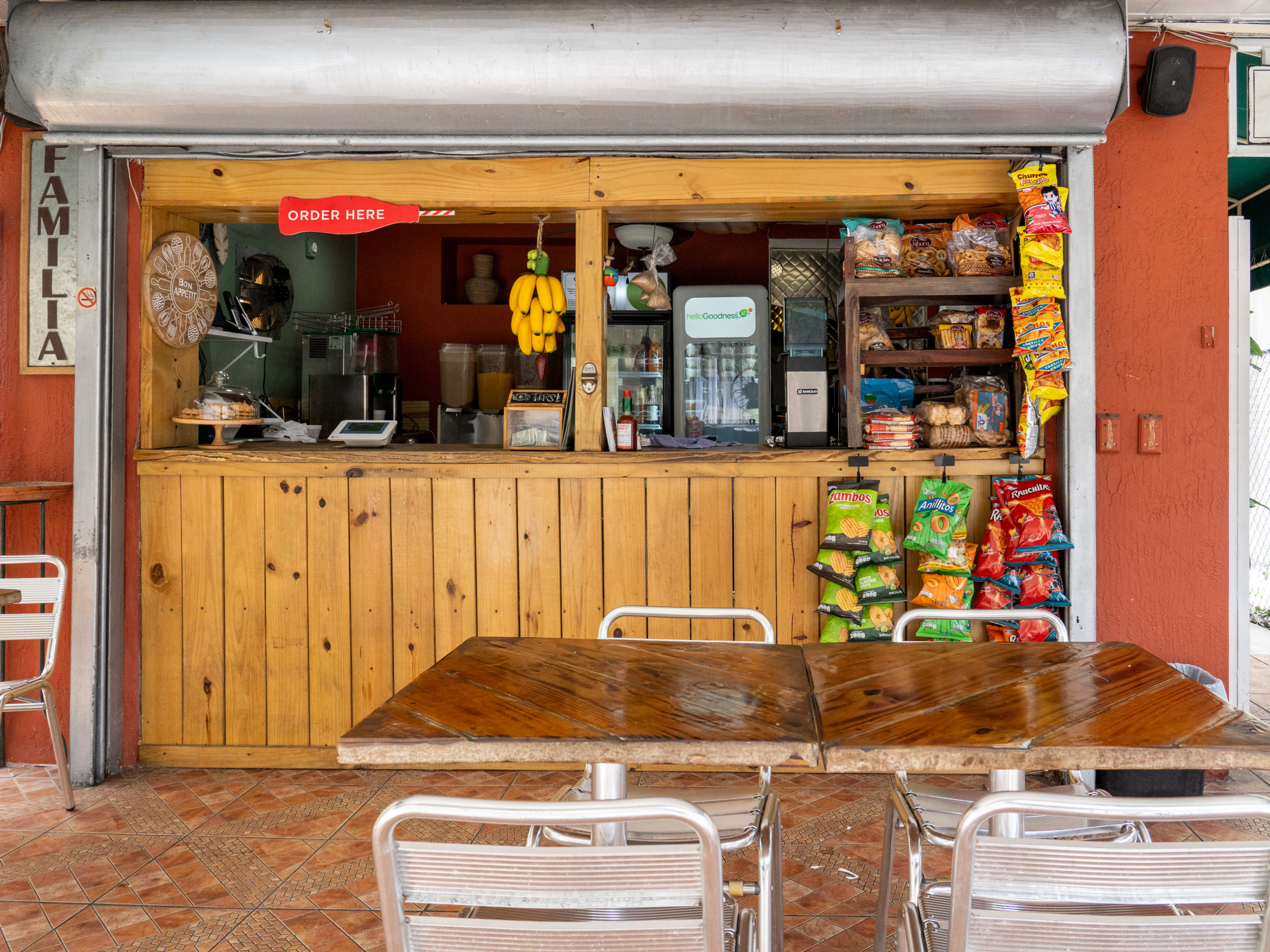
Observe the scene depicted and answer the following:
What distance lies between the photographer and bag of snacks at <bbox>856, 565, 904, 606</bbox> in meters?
3.37

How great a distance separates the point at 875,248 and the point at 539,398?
1.45 m

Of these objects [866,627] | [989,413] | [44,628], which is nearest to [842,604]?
[866,627]

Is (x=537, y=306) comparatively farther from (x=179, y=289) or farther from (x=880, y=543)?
(x=880, y=543)

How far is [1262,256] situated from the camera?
559cm

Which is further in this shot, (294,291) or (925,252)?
(294,291)

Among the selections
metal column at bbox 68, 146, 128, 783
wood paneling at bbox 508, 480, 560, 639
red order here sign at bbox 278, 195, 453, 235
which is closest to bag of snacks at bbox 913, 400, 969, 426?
wood paneling at bbox 508, 480, 560, 639

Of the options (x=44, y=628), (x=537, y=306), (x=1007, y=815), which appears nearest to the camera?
(x=1007, y=815)

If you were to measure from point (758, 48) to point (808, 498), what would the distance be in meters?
1.60

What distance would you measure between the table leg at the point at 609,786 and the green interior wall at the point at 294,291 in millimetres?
3539

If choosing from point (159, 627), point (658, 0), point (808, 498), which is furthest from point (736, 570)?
point (159, 627)

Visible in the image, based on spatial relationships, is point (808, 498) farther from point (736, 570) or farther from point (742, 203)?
point (742, 203)

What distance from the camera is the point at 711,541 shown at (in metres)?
3.53

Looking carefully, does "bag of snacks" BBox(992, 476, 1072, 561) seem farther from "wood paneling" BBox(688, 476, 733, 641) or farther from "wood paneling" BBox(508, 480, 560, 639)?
"wood paneling" BBox(508, 480, 560, 639)

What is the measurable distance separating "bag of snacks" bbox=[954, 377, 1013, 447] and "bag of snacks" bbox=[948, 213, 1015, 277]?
43 centimetres
